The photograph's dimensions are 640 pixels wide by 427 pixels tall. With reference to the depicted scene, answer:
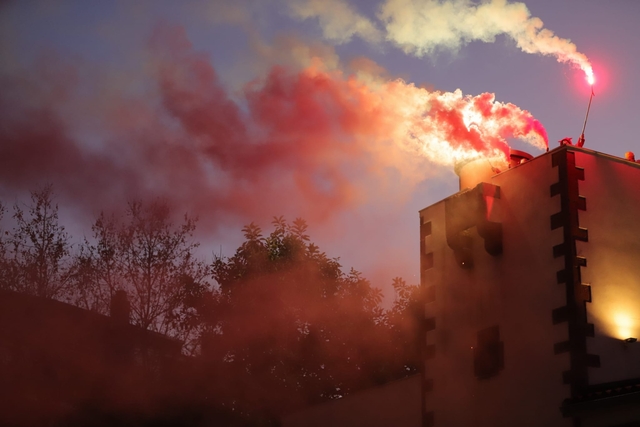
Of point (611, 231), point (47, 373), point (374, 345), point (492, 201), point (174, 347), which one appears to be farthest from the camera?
point (374, 345)

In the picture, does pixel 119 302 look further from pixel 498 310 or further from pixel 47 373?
pixel 498 310

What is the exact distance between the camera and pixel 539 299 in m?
21.0

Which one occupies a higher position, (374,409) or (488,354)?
(488,354)

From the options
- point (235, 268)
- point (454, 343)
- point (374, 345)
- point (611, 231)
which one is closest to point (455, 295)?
point (454, 343)

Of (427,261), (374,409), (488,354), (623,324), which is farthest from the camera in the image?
(374,409)

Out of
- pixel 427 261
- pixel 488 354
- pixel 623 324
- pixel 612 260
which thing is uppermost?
pixel 427 261

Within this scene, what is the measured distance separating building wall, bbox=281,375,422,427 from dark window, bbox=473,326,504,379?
2.69 metres

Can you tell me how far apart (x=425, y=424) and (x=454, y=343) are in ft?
7.62

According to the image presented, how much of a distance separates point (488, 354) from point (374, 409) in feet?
16.8

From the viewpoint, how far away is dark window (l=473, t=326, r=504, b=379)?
21859 mm

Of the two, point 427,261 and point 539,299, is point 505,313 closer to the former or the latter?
point 539,299

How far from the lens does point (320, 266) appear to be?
1561 inches

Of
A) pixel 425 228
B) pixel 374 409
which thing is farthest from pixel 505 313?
pixel 374 409

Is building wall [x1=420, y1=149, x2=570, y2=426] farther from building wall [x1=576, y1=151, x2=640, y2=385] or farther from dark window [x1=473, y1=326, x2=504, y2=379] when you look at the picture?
building wall [x1=576, y1=151, x2=640, y2=385]
